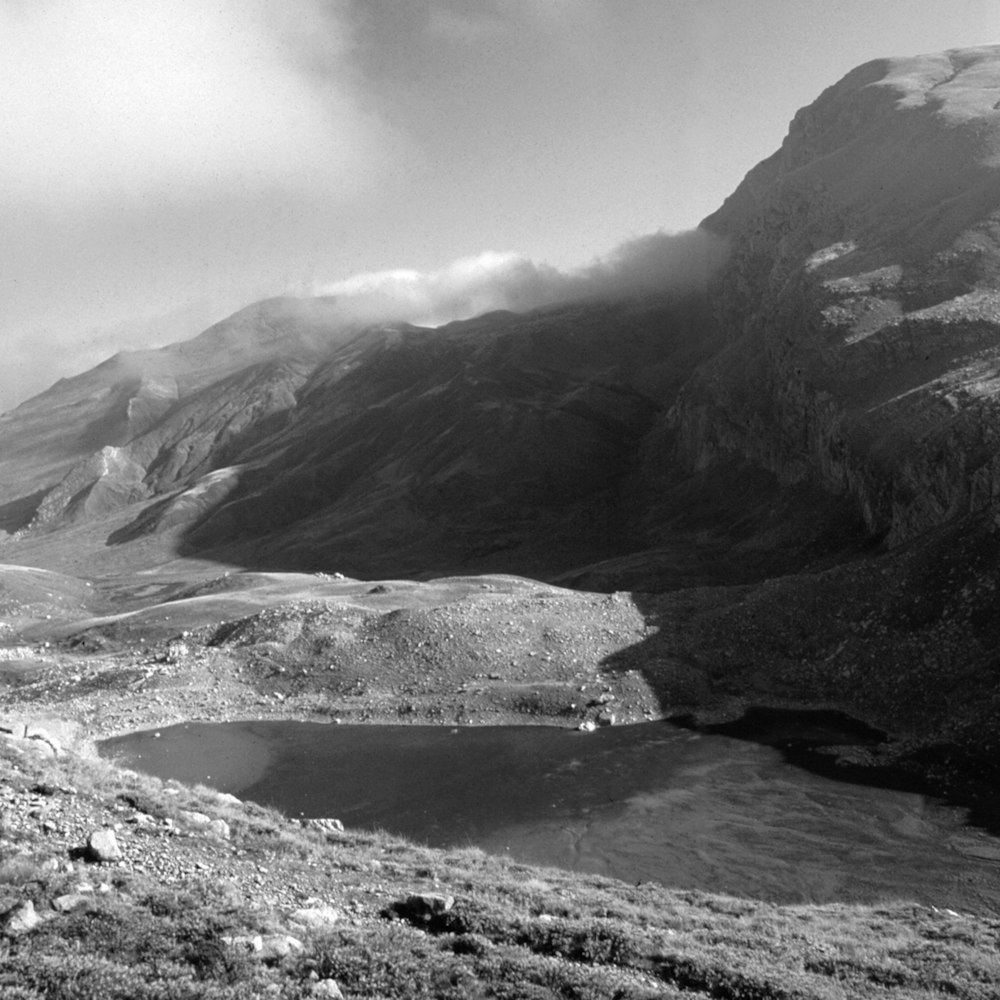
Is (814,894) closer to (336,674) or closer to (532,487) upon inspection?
(336,674)

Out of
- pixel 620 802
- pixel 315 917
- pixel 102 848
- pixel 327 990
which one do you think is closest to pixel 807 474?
pixel 620 802

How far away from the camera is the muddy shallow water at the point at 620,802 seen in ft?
109

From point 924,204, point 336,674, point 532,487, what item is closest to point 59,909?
point 336,674

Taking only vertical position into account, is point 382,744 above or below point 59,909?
below

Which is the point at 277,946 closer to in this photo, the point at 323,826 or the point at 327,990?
the point at 327,990

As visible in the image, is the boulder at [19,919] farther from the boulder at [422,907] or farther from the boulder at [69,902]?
the boulder at [422,907]

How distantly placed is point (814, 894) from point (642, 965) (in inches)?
628

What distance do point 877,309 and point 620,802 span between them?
93819 millimetres

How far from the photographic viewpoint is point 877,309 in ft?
387

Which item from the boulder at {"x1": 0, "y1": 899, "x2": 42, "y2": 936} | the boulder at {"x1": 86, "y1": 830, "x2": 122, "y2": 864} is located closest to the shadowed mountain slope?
the boulder at {"x1": 86, "y1": 830, "x2": 122, "y2": 864}

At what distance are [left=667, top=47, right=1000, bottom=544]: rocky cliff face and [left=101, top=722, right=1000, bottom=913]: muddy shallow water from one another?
39801 mm

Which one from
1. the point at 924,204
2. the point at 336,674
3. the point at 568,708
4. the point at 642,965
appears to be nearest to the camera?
the point at 642,965

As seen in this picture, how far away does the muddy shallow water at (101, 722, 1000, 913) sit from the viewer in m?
33.3

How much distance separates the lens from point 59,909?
1639 cm
